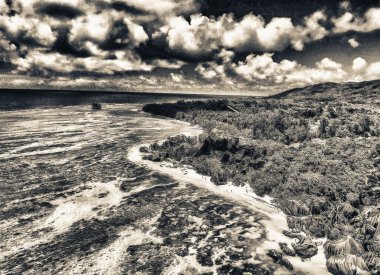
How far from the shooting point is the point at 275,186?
18594 millimetres

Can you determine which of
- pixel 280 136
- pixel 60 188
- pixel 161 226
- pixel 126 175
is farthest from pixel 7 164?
pixel 280 136

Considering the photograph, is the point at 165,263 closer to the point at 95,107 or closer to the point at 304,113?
the point at 304,113

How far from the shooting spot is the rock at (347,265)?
410 inches

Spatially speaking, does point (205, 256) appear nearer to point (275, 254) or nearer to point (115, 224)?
point (275, 254)

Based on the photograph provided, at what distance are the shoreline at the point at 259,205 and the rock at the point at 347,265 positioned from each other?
37cm

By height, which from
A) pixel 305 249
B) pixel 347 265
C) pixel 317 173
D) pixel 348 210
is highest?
pixel 317 173

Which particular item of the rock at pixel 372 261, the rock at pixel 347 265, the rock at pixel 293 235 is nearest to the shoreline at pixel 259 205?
the rock at pixel 293 235

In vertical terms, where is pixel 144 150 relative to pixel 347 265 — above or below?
below

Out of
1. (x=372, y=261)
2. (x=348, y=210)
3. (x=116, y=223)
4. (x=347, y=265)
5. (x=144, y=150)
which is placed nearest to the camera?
(x=347, y=265)

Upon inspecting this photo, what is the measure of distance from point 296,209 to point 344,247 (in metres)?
3.96

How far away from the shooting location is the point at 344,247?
1145 centimetres

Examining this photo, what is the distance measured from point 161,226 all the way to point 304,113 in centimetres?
3568

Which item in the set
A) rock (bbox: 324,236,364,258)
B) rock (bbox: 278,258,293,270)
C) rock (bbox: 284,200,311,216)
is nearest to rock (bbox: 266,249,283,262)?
rock (bbox: 278,258,293,270)

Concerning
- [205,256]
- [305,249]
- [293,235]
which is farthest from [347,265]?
[205,256]
